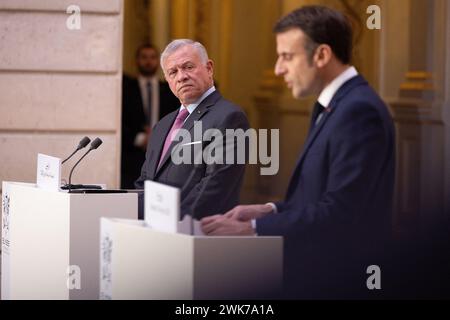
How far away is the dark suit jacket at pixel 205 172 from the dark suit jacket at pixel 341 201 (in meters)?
1.05

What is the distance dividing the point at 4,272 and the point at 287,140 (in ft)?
23.3

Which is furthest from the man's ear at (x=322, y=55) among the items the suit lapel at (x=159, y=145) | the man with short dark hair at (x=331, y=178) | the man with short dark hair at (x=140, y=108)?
the man with short dark hair at (x=140, y=108)

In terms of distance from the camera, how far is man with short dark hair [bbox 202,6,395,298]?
165 inches

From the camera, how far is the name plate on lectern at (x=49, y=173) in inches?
228

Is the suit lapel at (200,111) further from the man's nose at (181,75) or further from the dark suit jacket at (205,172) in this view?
the man's nose at (181,75)

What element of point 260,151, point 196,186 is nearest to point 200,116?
point 196,186

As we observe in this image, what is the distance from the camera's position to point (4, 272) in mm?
6383

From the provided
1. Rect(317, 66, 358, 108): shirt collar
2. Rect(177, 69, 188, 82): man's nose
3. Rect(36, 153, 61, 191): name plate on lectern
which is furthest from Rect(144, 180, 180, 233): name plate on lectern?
Rect(177, 69, 188, 82): man's nose

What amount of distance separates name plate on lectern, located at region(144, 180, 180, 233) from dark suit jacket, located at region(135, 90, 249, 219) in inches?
31.4

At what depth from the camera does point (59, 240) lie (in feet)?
19.0

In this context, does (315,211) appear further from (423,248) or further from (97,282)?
(423,248)

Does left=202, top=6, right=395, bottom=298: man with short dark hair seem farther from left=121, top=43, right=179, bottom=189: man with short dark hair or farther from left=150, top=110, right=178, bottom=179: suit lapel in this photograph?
left=121, top=43, right=179, bottom=189: man with short dark hair

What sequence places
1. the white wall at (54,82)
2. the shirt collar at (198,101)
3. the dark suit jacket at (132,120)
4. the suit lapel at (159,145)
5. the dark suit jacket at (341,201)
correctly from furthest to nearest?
1. the dark suit jacket at (132,120)
2. the white wall at (54,82)
3. the suit lapel at (159,145)
4. the shirt collar at (198,101)
5. the dark suit jacket at (341,201)

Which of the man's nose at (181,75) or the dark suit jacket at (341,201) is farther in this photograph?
the man's nose at (181,75)
